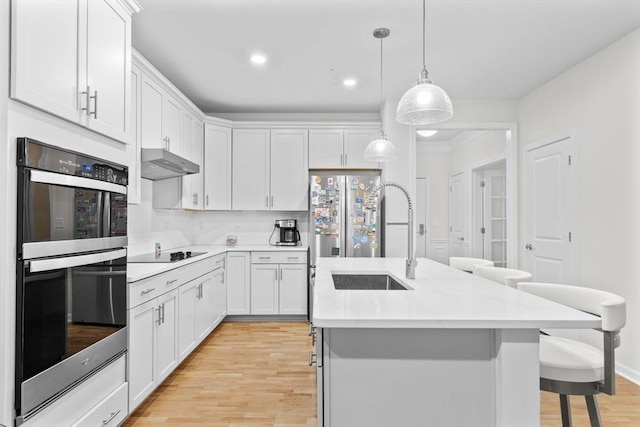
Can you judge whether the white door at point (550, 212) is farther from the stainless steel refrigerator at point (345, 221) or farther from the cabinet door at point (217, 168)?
the cabinet door at point (217, 168)

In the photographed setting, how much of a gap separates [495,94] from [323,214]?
2463 millimetres

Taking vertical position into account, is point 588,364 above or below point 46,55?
below

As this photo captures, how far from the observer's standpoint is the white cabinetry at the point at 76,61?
1305 mm

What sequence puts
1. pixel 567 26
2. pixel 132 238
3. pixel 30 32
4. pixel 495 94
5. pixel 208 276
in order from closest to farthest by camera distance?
pixel 30 32
pixel 567 26
pixel 132 238
pixel 208 276
pixel 495 94

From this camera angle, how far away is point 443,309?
1.36 meters

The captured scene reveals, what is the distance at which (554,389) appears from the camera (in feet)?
4.85

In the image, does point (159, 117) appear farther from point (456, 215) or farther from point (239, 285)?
point (456, 215)

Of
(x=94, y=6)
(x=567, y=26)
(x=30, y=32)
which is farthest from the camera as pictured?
(x=567, y=26)

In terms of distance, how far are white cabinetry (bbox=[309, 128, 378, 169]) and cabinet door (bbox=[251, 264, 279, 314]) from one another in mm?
1416

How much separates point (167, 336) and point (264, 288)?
1.74m

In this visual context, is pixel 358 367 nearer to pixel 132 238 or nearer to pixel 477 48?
pixel 132 238

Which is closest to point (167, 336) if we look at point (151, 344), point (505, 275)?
point (151, 344)

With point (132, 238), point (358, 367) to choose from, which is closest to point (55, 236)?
point (358, 367)

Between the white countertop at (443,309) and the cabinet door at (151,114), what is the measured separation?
2030mm
